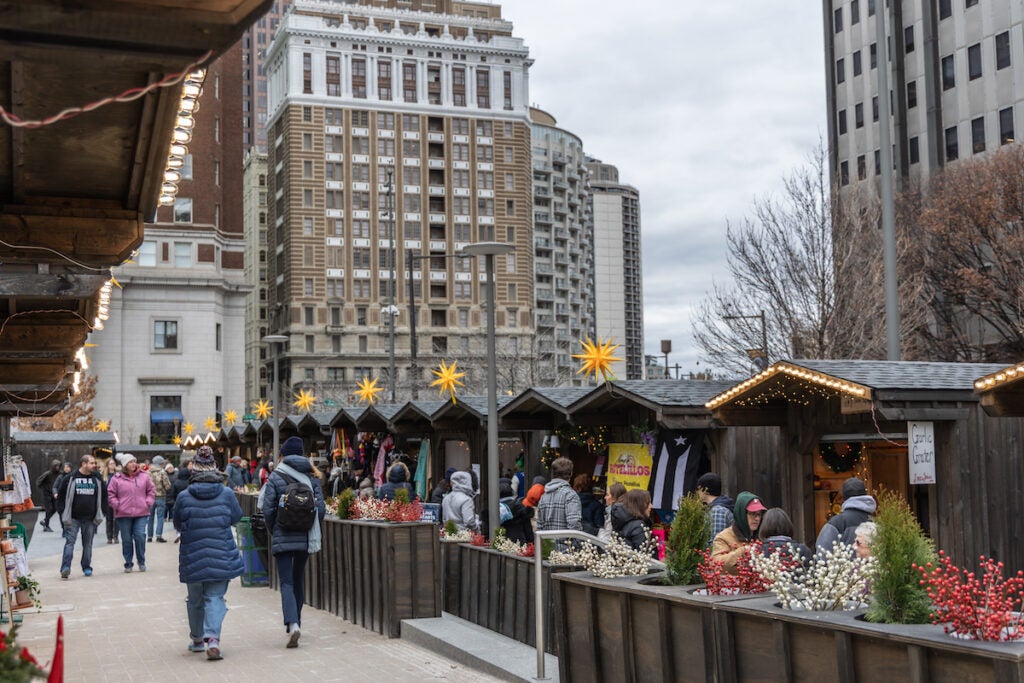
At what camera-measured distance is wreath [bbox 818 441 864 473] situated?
14953 millimetres

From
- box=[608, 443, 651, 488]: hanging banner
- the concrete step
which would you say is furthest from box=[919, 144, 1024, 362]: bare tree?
the concrete step

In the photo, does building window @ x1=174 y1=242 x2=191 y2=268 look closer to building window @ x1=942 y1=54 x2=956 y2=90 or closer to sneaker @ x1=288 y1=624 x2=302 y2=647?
building window @ x1=942 y1=54 x2=956 y2=90

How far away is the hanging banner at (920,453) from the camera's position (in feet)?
40.2

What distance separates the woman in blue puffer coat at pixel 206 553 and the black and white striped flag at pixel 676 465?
698cm

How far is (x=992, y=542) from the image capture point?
12.5m

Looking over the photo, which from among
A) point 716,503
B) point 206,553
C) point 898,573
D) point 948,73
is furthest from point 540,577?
point 948,73

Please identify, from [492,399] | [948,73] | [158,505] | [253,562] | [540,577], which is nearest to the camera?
[540,577]

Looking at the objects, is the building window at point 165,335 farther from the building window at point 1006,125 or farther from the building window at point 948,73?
the building window at point 1006,125

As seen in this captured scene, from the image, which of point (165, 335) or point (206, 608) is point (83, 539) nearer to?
point (206, 608)

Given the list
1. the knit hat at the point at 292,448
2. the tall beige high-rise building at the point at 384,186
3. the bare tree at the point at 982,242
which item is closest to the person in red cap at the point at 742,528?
the knit hat at the point at 292,448

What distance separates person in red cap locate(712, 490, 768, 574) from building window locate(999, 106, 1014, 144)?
41.8 meters

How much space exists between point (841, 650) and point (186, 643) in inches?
291

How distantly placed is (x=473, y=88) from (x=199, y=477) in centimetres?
9976

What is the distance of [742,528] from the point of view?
9.10 meters
